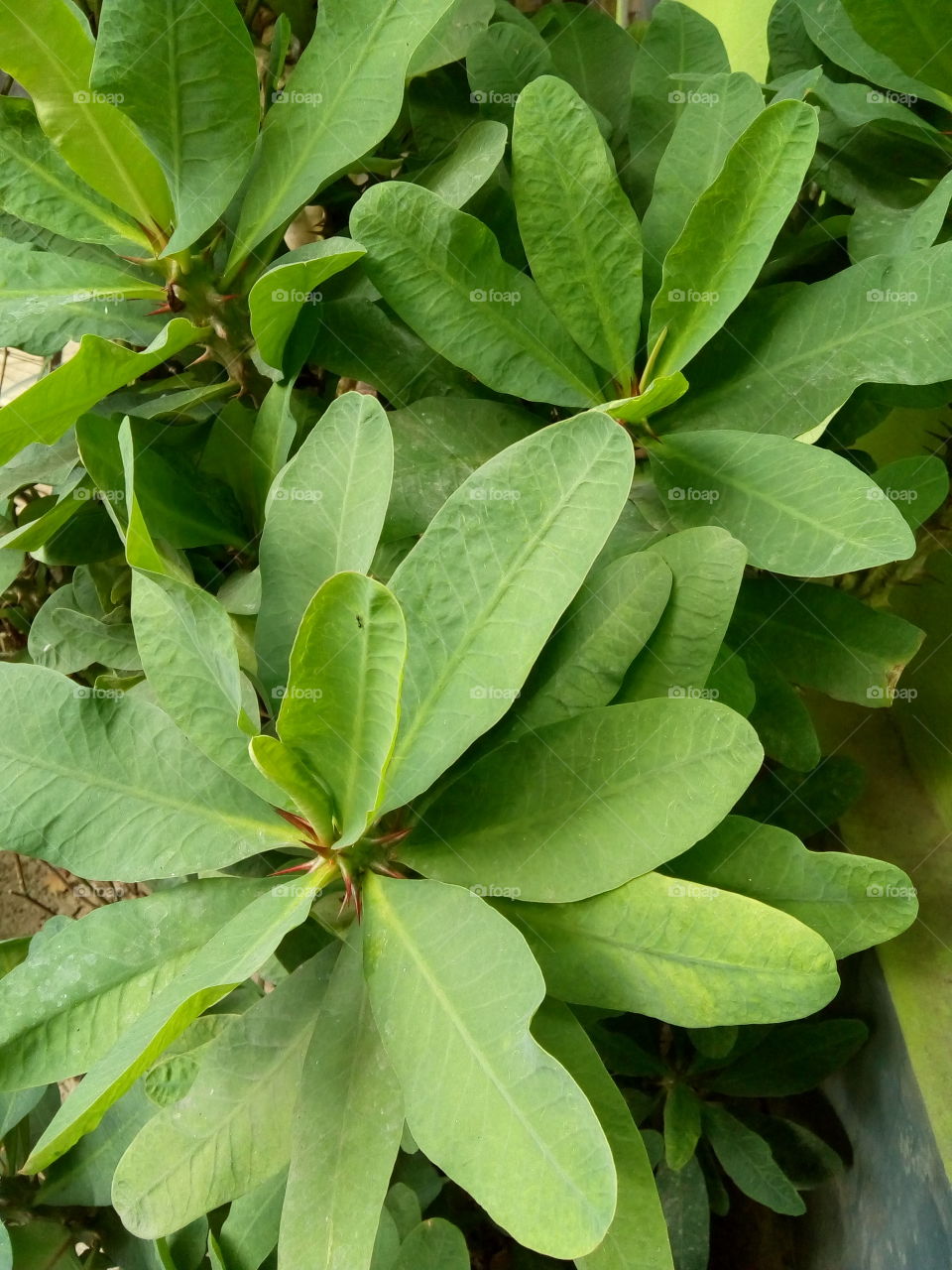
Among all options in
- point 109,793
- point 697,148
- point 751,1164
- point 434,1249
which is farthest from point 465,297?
point 751,1164

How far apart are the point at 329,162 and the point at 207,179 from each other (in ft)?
0.30

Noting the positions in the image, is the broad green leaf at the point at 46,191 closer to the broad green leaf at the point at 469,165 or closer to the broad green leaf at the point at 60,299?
the broad green leaf at the point at 60,299

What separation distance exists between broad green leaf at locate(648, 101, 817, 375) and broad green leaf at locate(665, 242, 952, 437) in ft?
0.18

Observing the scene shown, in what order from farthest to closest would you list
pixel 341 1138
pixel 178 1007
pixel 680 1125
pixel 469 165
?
pixel 680 1125, pixel 469 165, pixel 341 1138, pixel 178 1007

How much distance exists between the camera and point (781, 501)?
23.2 inches

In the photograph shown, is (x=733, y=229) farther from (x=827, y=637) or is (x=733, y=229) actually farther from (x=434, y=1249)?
(x=434, y=1249)

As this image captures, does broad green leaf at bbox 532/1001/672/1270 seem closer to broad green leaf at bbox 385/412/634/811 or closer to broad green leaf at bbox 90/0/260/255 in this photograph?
broad green leaf at bbox 385/412/634/811

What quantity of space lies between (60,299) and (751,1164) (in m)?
0.99

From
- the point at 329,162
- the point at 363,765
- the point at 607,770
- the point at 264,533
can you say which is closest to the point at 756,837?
the point at 607,770

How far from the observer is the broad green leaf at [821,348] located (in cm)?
59

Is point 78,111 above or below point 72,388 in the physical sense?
above

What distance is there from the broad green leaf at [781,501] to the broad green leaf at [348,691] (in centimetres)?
26

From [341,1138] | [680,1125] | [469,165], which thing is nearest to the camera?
[341,1138]

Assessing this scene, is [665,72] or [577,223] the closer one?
[577,223]
